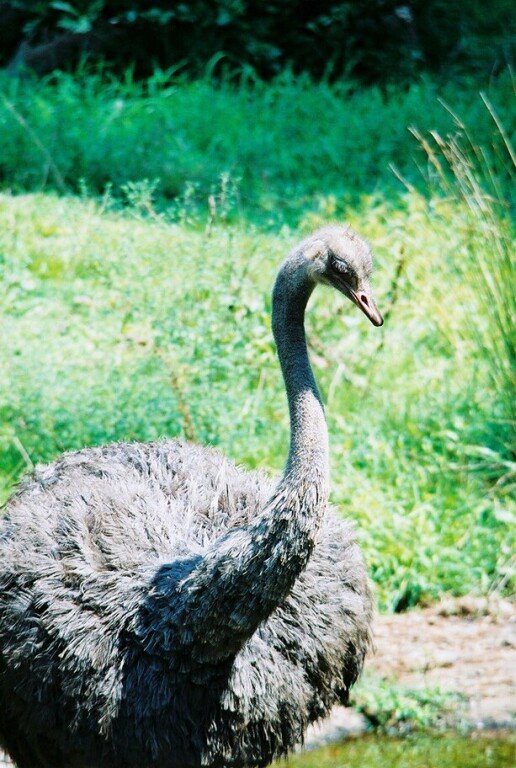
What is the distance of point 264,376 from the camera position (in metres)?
5.80

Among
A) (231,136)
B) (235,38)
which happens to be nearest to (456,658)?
(231,136)

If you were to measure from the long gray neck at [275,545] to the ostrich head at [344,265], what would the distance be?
4cm

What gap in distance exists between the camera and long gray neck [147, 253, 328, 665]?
2996 millimetres

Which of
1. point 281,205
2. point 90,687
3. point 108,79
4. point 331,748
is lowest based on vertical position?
point 331,748

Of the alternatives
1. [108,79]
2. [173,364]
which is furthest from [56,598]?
[108,79]

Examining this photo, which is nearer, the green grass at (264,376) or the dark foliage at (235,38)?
the green grass at (264,376)

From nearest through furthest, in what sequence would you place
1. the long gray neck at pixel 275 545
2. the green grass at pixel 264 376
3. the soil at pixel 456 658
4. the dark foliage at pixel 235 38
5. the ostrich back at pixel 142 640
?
1. the long gray neck at pixel 275 545
2. the ostrich back at pixel 142 640
3. the soil at pixel 456 658
4. the green grass at pixel 264 376
5. the dark foliage at pixel 235 38

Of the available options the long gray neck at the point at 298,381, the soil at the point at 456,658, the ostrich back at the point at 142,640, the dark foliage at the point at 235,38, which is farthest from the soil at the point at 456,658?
the dark foliage at the point at 235,38

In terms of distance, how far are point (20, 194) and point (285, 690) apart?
4860mm

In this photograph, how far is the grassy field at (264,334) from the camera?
203 inches

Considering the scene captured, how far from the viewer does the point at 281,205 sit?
7.62 m

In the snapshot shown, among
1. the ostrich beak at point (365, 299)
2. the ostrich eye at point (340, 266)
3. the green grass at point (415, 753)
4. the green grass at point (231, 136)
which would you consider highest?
the green grass at point (231, 136)

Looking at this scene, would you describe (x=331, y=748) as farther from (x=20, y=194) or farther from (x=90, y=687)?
(x=20, y=194)

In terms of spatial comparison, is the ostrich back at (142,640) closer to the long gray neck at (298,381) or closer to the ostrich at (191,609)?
the ostrich at (191,609)
